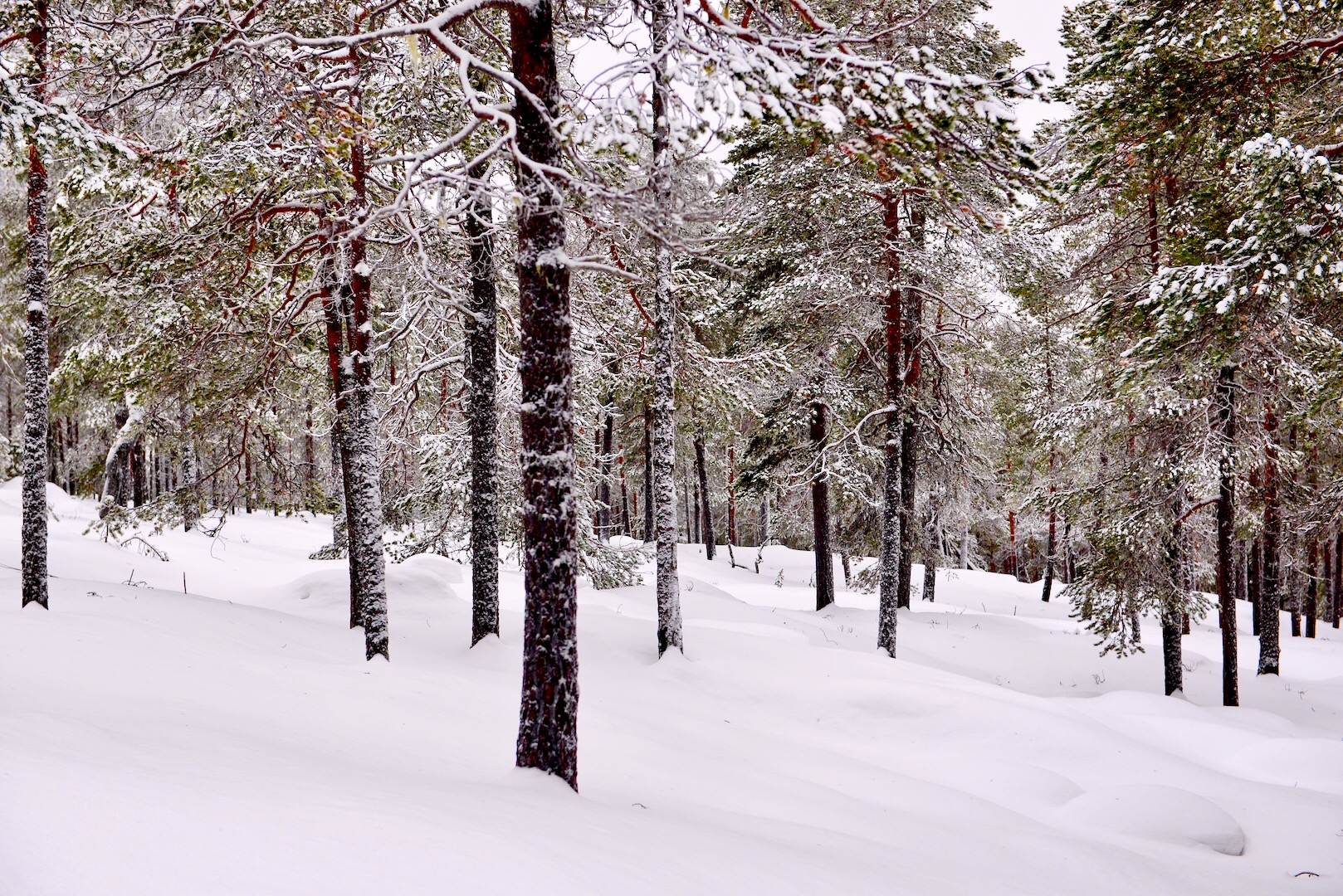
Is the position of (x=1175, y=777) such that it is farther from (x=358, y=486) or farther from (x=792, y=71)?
(x=358, y=486)

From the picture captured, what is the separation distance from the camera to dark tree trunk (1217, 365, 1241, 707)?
1141 centimetres

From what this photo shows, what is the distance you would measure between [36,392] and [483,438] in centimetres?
503

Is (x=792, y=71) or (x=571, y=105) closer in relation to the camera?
(x=792, y=71)

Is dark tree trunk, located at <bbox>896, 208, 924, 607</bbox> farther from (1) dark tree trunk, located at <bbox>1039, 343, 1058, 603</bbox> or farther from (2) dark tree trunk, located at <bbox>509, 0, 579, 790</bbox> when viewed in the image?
(2) dark tree trunk, located at <bbox>509, 0, 579, 790</bbox>

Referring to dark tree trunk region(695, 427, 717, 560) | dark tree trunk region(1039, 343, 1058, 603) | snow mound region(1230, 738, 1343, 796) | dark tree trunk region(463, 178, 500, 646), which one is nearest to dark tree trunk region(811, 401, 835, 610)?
A: dark tree trunk region(1039, 343, 1058, 603)

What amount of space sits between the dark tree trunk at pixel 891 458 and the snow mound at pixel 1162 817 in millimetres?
5669

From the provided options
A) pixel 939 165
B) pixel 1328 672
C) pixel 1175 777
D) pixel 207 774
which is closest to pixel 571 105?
pixel 939 165

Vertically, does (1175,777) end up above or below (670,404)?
below

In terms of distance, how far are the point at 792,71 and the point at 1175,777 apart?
8.67 meters

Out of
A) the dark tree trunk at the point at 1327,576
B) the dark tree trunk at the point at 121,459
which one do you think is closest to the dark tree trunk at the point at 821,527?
the dark tree trunk at the point at 1327,576

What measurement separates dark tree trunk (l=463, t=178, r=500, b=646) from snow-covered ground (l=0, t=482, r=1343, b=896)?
70 cm

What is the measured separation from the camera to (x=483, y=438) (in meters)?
10.9

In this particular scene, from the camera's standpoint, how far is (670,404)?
11.2 meters

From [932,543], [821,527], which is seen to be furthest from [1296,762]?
[932,543]
